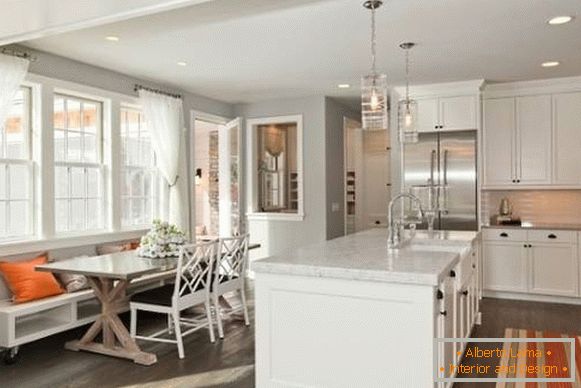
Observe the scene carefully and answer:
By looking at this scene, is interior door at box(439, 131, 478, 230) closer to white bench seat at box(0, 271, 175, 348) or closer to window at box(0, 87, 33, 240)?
white bench seat at box(0, 271, 175, 348)

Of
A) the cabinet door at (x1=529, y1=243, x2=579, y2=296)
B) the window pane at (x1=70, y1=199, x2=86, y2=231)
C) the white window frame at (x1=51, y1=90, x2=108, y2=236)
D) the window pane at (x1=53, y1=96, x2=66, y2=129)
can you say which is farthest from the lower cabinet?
the window pane at (x1=53, y1=96, x2=66, y2=129)

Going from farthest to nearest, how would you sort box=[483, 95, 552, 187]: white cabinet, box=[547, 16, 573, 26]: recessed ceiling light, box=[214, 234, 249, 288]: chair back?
1. box=[483, 95, 552, 187]: white cabinet
2. box=[214, 234, 249, 288]: chair back
3. box=[547, 16, 573, 26]: recessed ceiling light

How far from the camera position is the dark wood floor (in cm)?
326

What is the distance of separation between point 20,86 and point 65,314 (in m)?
2.09

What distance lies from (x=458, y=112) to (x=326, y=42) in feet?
7.68

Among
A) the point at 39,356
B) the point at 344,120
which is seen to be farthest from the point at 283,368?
the point at 344,120

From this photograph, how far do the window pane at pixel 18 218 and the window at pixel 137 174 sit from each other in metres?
1.16

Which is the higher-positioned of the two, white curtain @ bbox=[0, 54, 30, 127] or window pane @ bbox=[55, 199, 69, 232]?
white curtain @ bbox=[0, 54, 30, 127]

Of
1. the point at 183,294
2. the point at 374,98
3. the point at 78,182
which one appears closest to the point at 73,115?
the point at 78,182

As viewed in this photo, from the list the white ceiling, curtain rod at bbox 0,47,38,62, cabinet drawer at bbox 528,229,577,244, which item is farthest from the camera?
cabinet drawer at bbox 528,229,577,244

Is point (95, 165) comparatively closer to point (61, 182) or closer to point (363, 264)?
point (61, 182)

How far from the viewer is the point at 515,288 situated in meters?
5.54

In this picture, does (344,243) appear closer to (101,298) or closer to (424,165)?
(101,298)

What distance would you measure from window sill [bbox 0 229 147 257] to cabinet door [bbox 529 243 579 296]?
14.7 feet
